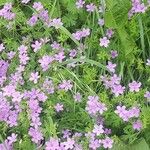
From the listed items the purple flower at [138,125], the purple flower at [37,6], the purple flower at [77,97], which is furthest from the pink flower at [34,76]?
the purple flower at [138,125]

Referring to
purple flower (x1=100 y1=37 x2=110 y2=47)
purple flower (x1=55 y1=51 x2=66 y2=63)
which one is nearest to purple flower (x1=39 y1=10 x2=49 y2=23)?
purple flower (x1=55 y1=51 x2=66 y2=63)

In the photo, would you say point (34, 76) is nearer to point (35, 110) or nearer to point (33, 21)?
point (35, 110)

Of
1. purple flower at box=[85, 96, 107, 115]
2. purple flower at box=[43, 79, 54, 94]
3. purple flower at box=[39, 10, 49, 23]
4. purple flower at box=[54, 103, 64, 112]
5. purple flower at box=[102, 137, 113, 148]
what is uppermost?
purple flower at box=[39, 10, 49, 23]

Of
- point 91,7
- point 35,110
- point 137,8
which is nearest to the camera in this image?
point 35,110

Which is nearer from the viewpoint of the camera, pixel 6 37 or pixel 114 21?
pixel 114 21

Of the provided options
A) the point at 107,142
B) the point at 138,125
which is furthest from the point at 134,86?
the point at 107,142

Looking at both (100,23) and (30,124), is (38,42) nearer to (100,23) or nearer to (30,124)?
(100,23)

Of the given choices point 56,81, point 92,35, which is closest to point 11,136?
point 56,81

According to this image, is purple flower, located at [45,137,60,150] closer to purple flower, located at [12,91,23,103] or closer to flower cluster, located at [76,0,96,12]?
purple flower, located at [12,91,23,103]
